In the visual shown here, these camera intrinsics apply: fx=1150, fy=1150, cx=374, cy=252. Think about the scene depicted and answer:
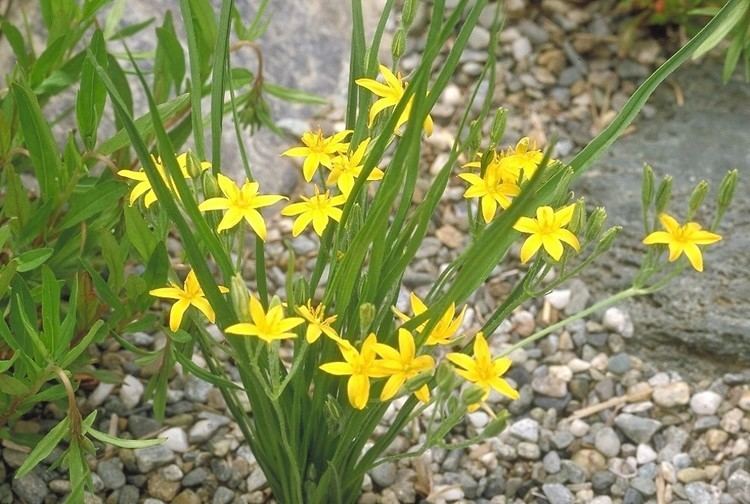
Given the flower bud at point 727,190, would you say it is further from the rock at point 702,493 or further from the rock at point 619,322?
the rock at point 619,322

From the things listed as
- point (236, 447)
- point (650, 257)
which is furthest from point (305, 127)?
point (650, 257)

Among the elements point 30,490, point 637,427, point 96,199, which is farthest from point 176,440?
point 637,427

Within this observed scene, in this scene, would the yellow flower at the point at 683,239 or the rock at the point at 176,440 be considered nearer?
the yellow flower at the point at 683,239

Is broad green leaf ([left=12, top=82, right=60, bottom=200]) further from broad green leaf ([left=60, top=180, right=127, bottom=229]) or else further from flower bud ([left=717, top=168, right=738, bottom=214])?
flower bud ([left=717, top=168, right=738, bottom=214])

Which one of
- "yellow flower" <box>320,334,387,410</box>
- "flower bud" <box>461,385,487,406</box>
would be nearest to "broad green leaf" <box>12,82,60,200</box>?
"yellow flower" <box>320,334,387,410</box>

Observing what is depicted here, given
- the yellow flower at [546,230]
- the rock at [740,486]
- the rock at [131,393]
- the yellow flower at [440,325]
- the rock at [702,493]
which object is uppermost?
the yellow flower at [546,230]

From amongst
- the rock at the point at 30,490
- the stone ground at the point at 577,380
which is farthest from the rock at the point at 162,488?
the rock at the point at 30,490
